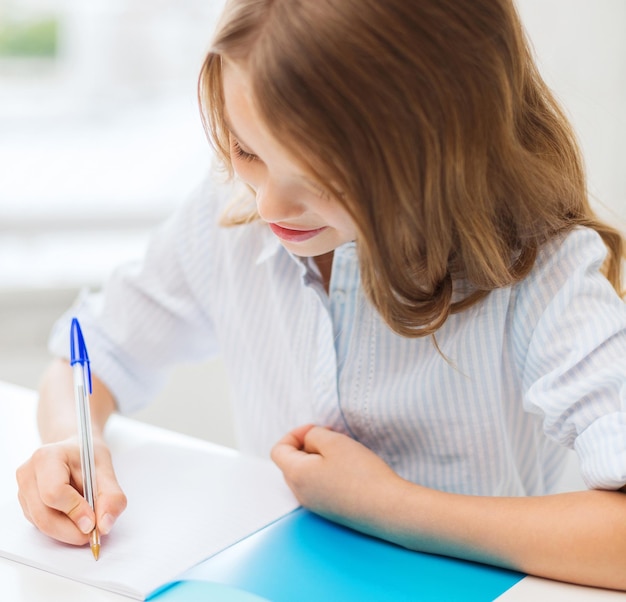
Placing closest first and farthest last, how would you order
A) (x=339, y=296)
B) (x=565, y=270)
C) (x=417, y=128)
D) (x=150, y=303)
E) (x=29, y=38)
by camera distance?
(x=417, y=128)
(x=565, y=270)
(x=339, y=296)
(x=150, y=303)
(x=29, y=38)

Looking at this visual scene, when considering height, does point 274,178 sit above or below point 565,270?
above

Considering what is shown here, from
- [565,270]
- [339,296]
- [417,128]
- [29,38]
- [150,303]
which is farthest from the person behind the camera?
[29,38]

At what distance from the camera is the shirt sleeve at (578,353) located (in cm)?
63

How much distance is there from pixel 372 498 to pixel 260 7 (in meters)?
0.37

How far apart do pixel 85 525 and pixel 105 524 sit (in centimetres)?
1

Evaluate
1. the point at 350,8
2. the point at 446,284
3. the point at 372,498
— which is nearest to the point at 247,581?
the point at 372,498

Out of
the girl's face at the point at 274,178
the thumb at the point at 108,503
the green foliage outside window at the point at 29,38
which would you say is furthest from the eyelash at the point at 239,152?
the green foliage outside window at the point at 29,38

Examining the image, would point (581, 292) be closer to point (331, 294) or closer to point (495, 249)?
point (495, 249)

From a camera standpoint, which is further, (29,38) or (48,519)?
(29,38)

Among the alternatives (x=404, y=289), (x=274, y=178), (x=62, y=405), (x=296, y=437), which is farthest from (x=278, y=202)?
(x=62, y=405)

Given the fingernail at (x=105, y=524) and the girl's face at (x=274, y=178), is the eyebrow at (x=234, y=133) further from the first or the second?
the fingernail at (x=105, y=524)

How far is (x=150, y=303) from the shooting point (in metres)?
0.94

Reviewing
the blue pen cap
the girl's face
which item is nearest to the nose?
the girl's face

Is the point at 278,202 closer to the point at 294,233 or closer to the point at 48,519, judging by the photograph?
the point at 294,233
